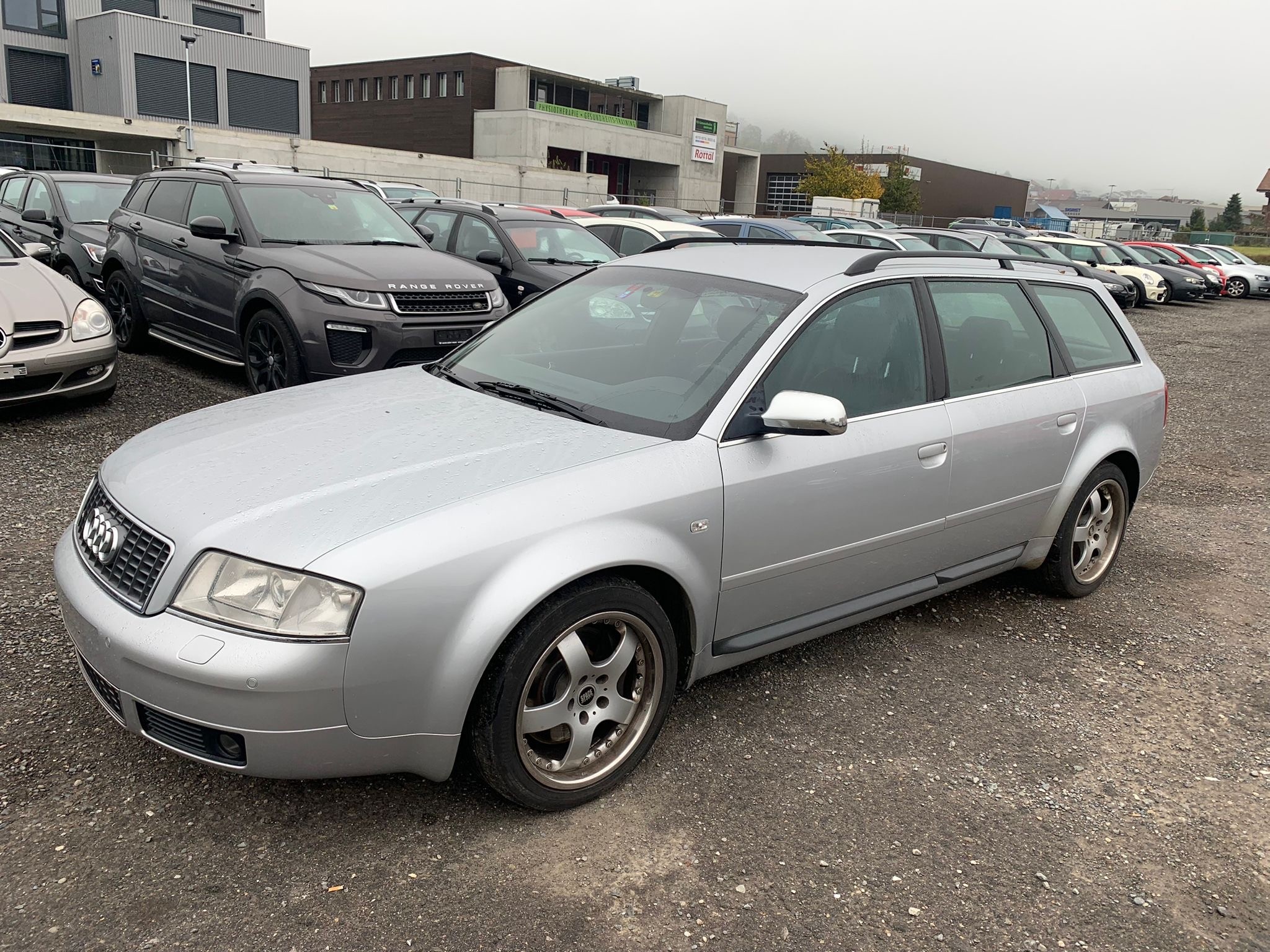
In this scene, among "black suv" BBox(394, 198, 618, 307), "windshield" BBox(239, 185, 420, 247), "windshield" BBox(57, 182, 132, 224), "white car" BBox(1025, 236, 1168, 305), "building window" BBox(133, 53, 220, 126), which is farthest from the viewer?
"building window" BBox(133, 53, 220, 126)

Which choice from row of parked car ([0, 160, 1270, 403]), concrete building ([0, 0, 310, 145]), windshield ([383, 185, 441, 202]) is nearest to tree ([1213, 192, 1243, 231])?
concrete building ([0, 0, 310, 145])

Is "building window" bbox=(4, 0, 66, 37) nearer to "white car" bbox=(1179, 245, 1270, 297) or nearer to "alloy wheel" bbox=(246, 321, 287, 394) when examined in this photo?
"alloy wheel" bbox=(246, 321, 287, 394)

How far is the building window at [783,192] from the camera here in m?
80.6

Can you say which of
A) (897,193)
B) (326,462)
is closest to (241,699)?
(326,462)

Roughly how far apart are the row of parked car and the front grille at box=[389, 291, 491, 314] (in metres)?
0.01

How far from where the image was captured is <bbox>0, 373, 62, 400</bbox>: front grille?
6613 mm

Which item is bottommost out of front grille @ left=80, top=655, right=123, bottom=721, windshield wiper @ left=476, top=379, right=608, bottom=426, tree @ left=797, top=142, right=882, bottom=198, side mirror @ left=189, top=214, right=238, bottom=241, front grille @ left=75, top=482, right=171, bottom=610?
front grille @ left=80, top=655, right=123, bottom=721

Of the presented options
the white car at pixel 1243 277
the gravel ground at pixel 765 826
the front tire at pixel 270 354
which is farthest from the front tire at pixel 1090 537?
the white car at pixel 1243 277

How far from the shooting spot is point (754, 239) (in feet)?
15.5

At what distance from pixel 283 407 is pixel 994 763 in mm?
2848

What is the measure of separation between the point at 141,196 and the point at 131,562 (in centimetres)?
768

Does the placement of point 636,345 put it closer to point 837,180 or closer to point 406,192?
point 406,192

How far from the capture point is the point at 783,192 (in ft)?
277

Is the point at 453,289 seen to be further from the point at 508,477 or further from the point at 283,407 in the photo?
the point at 508,477
